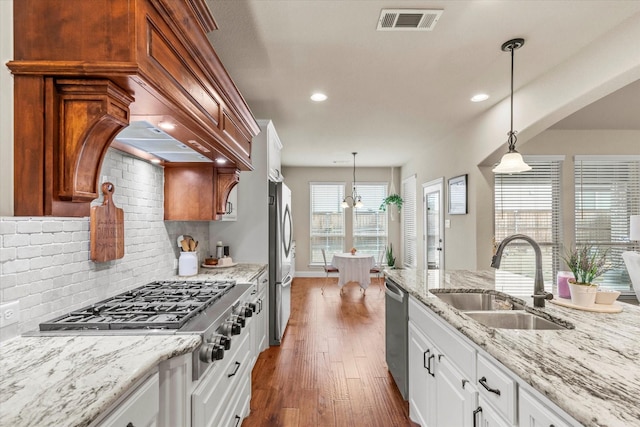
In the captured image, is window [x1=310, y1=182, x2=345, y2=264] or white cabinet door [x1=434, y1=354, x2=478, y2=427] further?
window [x1=310, y1=182, x2=345, y2=264]

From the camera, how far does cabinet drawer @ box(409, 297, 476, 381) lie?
54.9 inches

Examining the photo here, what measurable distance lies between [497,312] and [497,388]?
65 centimetres

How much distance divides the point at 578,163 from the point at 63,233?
555 cm

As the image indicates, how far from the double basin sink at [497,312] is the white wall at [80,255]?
1.91m

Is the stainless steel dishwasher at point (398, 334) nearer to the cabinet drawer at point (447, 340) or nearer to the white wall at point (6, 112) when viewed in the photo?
the cabinet drawer at point (447, 340)

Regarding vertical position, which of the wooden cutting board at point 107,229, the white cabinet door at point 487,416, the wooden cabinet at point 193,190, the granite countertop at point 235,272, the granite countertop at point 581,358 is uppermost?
the wooden cabinet at point 193,190

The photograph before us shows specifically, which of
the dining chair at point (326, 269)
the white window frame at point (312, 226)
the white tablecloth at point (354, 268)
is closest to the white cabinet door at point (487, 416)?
the white tablecloth at point (354, 268)

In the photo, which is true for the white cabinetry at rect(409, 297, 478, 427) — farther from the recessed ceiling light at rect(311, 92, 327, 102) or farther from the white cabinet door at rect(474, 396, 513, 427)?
the recessed ceiling light at rect(311, 92, 327, 102)

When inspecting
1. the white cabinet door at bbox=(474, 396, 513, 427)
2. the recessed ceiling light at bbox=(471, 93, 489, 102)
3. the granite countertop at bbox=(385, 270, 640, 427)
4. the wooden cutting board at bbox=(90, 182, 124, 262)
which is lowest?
the white cabinet door at bbox=(474, 396, 513, 427)

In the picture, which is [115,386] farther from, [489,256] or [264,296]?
[489,256]

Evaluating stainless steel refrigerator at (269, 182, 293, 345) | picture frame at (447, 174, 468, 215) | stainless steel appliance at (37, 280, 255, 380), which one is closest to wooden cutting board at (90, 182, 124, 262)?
stainless steel appliance at (37, 280, 255, 380)

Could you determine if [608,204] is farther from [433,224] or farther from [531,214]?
[433,224]

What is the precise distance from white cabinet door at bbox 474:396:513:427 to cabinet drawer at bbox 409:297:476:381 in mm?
105

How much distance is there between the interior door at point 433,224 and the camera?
5.12 meters
